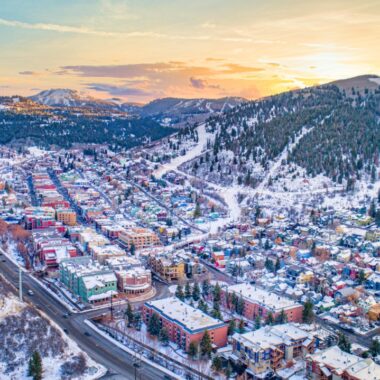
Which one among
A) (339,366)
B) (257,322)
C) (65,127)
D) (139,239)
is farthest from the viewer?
(65,127)

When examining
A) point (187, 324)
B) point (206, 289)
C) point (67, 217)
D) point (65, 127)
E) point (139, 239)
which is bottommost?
point (67, 217)

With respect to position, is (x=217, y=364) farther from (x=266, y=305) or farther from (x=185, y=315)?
(x=266, y=305)

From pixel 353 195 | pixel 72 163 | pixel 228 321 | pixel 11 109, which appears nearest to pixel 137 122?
pixel 11 109

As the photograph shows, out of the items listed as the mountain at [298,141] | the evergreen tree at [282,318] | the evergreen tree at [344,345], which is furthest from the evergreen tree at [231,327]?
the mountain at [298,141]

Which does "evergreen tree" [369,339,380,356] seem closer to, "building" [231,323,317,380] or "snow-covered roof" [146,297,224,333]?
"building" [231,323,317,380]

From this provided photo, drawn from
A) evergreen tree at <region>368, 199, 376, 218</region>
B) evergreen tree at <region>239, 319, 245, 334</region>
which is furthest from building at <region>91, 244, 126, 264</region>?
evergreen tree at <region>368, 199, 376, 218</region>

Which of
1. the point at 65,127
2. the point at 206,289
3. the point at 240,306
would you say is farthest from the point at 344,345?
the point at 65,127
